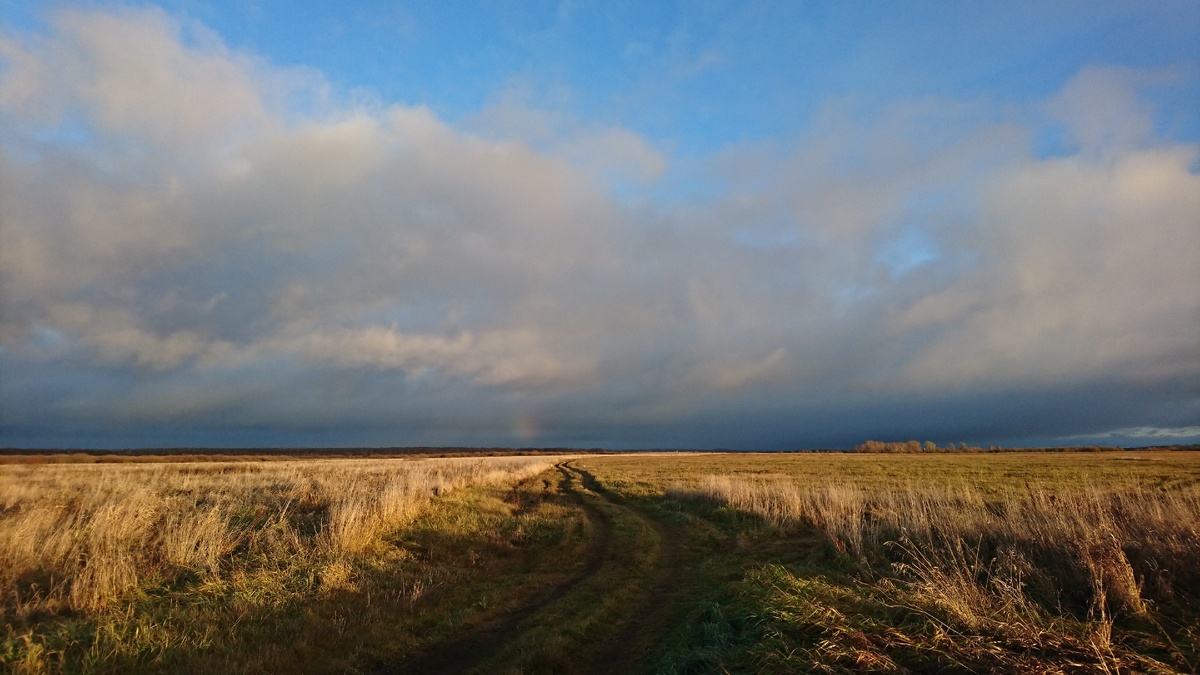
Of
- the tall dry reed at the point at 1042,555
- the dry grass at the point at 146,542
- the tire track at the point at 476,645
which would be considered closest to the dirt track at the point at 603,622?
the tire track at the point at 476,645

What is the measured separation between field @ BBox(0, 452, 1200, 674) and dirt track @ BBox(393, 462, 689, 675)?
0.06 meters

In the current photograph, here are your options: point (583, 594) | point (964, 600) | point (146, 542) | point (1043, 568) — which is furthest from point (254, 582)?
point (1043, 568)

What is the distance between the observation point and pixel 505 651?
8.51 meters

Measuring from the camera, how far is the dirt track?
27.1 feet

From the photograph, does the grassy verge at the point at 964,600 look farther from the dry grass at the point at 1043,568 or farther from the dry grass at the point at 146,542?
the dry grass at the point at 146,542

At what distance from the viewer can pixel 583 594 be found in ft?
39.1

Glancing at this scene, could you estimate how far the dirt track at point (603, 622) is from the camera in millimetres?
8273

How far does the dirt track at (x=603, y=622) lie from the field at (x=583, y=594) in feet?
0.19

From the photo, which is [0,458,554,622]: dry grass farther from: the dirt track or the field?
the dirt track

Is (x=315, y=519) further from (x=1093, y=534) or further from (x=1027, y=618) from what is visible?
(x=1093, y=534)

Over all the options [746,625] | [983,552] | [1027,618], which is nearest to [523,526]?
[746,625]

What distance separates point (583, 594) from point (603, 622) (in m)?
1.82

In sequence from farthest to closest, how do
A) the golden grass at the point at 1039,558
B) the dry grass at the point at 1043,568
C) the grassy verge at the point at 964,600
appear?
the golden grass at the point at 1039,558 → the dry grass at the point at 1043,568 → the grassy verge at the point at 964,600

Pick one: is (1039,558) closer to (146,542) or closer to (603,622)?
(603,622)
